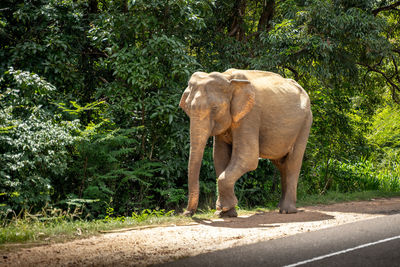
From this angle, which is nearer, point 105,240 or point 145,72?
point 105,240

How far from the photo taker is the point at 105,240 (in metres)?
6.20

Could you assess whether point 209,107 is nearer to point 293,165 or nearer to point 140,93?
point 293,165

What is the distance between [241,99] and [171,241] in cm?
328

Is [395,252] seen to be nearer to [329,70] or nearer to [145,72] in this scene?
[145,72]

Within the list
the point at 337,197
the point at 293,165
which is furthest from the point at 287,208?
the point at 337,197

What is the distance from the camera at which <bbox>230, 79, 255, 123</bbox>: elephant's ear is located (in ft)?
27.6

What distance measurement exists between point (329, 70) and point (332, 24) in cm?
205

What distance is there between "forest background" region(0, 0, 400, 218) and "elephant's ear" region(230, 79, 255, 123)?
250 cm

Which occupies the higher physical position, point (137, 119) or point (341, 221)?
point (137, 119)

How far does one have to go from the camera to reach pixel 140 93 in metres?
11.2

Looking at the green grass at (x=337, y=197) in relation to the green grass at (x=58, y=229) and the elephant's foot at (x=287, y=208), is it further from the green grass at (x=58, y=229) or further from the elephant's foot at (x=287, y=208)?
the green grass at (x=58, y=229)

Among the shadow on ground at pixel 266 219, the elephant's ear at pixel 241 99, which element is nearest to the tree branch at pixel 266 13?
the elephant's ear at pixel 241 99

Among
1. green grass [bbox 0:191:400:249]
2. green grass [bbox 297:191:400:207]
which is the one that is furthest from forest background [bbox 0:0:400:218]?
green grass [bbox 0:191:400:249]

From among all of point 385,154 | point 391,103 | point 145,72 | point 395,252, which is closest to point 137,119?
point 145,72
